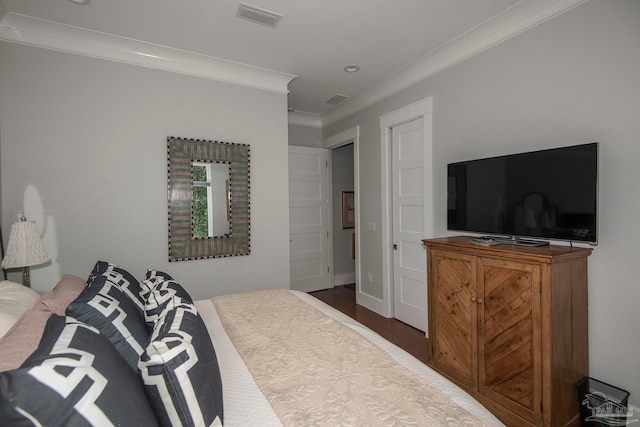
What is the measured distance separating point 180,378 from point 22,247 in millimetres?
1950

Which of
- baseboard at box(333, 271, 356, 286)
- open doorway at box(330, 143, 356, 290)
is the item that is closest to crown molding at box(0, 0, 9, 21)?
open doorway at box(330, 143, 356, 290)

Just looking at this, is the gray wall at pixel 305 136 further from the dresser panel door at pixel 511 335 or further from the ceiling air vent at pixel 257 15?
the dresser panel door at pixel 511 335

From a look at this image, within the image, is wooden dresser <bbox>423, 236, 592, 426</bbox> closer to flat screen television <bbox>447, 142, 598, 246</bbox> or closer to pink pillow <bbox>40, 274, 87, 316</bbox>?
flat screen television <bbox>447, 142, 598, 246</bbox>

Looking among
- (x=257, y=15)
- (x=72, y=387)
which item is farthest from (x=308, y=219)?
(x=72, y=387)

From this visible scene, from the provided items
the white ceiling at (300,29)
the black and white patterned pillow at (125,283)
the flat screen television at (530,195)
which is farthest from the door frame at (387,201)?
the black and white patterned pillow at (125,283)

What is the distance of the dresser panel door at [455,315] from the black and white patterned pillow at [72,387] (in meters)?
2.09

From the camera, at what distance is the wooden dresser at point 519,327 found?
1.76 meters

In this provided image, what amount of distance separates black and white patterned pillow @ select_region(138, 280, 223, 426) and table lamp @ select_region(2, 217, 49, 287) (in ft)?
5.45

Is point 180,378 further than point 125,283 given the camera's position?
No

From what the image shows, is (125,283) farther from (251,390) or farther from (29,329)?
(251,390)

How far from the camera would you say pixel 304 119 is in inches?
191

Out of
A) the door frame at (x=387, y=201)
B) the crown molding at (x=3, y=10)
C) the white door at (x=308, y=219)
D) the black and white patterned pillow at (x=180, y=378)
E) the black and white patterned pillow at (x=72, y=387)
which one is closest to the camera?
the black and white patterned pillow at (x=72, y=387)

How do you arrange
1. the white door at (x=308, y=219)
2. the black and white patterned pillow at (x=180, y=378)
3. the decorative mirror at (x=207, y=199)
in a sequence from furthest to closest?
the white door at (x=308, y=219), the decorative mirror at (x=207, y=199), the black and white patterned pillow at (x=180, y=378)

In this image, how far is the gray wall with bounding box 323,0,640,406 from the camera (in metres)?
1.82
